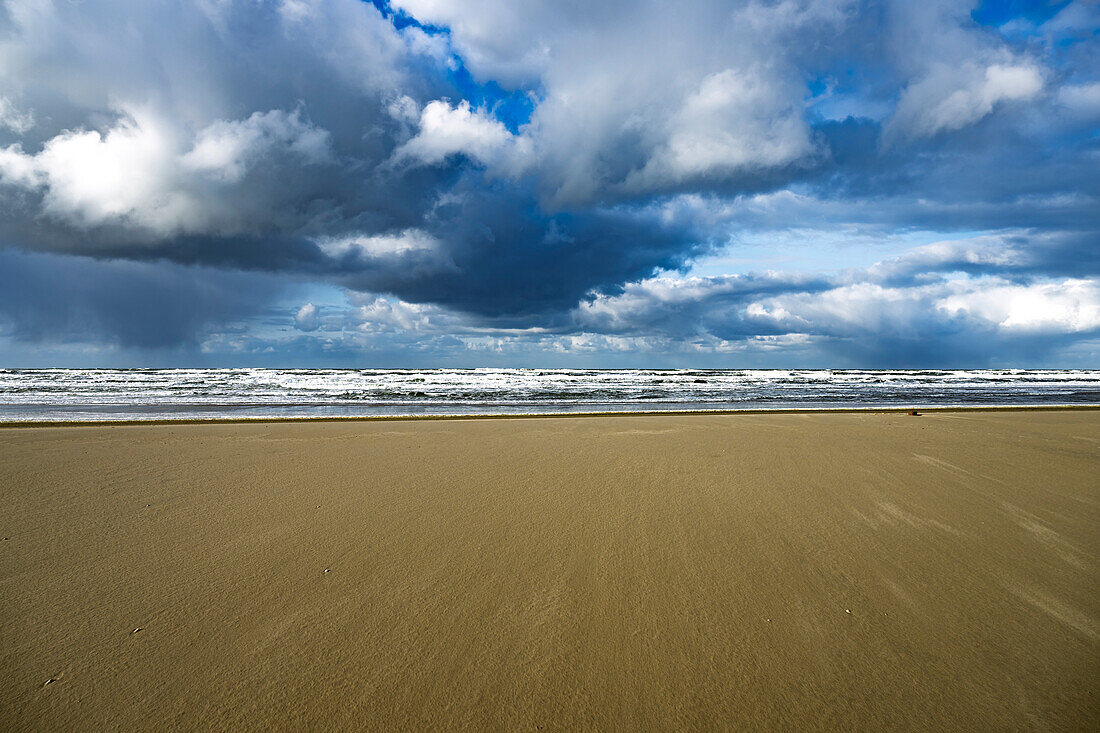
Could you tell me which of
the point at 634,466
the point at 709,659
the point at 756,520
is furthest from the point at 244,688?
the point at 634,466

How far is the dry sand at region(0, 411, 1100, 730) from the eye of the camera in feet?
7.16

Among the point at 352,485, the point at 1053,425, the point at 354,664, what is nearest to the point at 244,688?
the point at 354,664

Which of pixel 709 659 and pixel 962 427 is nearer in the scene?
pixel 709 659

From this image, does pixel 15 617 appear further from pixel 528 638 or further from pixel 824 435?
pixel 824 435

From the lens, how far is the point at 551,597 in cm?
307

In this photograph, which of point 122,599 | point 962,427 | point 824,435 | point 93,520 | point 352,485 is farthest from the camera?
point 962,427

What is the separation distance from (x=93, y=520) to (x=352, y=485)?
7.09 feet

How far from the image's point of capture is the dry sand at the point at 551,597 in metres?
2.18

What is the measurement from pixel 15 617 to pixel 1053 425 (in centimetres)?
1514

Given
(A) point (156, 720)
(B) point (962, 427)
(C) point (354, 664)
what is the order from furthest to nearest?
(B) point (962, 427) < (C) point (354, 664) < (A) point (156, 720)

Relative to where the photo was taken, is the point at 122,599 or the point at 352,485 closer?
the point at 122,599

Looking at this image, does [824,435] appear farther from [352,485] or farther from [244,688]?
[244,688]

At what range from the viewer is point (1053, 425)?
993cm

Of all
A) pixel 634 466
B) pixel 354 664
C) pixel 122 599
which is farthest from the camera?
pixel 634 466
